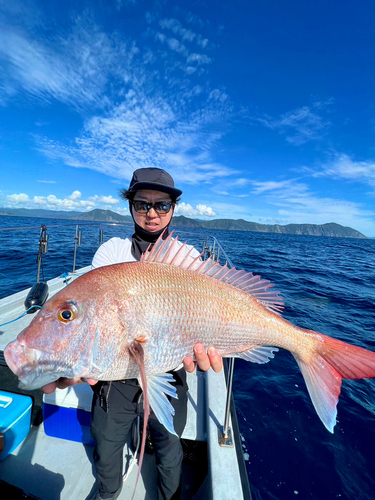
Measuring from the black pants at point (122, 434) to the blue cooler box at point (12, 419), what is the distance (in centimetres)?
114

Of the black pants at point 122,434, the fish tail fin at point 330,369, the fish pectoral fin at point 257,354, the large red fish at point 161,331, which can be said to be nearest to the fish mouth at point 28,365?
the large red fish at point 161,331

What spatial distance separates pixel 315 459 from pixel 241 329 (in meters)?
3.87

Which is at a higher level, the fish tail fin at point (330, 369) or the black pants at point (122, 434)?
the fish tail fin at point (330, 369)

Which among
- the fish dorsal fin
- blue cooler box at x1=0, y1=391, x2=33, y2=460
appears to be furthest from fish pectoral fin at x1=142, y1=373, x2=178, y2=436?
blue cooler box at x1=0, y1=391, x2=33, y2=460

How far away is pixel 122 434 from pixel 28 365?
3.85 ft

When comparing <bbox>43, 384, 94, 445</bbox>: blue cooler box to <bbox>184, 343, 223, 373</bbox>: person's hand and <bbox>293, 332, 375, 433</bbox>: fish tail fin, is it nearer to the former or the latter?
<bbox>184, 343, 223, 373</bbox>: person's hand

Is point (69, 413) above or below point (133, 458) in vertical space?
above

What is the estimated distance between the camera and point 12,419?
2473mm

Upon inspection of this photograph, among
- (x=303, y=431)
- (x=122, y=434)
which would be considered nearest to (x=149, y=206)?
(x=122, y=434)

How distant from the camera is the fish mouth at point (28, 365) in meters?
1.35

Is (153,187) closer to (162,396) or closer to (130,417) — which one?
(162,396)

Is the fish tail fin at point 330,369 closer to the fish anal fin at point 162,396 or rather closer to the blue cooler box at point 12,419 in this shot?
the fish anal fin at point 162,396

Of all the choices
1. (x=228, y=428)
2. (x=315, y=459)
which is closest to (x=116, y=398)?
(x=228, y=428)

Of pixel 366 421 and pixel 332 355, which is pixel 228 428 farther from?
pixel 366 421
